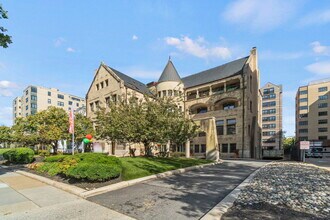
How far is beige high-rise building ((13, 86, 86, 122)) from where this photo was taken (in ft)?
292

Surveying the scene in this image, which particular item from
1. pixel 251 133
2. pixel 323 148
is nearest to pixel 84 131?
pixel 251 133

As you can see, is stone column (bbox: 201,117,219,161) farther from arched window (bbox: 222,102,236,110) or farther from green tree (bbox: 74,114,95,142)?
arched window (bbox: 222,102,236,110)

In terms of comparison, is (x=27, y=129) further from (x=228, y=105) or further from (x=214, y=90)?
(x=228, y=105)

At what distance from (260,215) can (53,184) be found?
28.9 ft

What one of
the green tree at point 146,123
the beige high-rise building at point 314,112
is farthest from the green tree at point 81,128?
the beige high-rise building at point 314,112

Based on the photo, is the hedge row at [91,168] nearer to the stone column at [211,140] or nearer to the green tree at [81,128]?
the stone column at [211,140]

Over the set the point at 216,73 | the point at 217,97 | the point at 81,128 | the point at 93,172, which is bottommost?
the point at 93,172

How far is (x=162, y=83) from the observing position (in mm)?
42344

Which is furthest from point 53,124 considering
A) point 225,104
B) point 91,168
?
point 225,104

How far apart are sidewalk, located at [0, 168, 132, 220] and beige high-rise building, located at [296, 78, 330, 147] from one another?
90.8 m

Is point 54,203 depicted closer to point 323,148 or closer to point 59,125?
point 59,125

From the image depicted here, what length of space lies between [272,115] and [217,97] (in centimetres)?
6542

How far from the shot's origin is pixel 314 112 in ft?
276

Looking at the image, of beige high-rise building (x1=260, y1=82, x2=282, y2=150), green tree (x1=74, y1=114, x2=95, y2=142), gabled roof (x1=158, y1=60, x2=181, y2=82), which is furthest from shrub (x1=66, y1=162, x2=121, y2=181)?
beige high-rise building (x1=260, y1=82, x2=282, y2=150)
